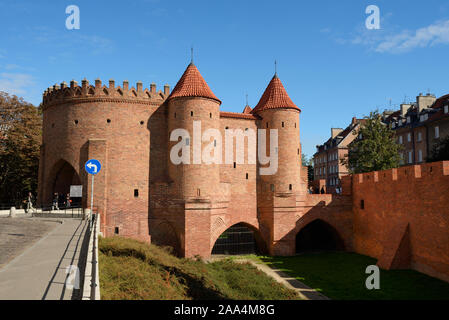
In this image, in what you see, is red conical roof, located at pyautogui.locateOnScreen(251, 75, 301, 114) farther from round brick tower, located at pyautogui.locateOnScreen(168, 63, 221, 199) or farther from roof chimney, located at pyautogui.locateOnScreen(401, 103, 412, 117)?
roof chimney, located at pyautogui.locateOnScreen(401, 103, 412, 117)

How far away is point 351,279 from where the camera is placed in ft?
62.6

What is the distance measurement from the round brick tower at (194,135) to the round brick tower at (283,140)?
4548mm

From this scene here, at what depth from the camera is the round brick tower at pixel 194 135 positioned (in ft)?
76.2

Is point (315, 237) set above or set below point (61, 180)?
below

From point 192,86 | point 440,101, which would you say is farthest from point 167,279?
point 440,101

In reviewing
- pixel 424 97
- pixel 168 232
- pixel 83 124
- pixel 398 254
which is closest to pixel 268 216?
pixel 168 232

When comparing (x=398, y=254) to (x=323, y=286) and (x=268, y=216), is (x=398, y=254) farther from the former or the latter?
(x=268, y=216)

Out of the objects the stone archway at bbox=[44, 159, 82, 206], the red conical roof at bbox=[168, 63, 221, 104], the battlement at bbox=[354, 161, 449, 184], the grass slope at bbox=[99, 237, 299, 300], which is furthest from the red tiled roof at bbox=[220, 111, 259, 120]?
the stone archway at bbox=[44, 159, 82, 206]

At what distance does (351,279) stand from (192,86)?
1628 cm

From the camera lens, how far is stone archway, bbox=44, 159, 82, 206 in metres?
25.8

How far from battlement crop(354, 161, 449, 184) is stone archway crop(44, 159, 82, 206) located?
22115mm

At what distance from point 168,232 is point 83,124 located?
32.0 ft

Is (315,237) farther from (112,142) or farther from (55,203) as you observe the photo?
(55,203)

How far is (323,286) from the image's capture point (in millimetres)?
18047
